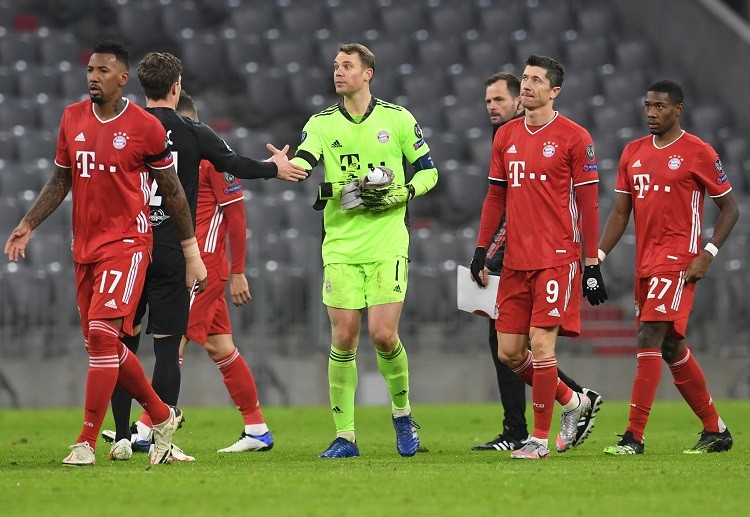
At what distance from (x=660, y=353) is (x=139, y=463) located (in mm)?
3309

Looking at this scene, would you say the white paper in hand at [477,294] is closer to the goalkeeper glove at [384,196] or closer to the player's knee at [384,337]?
the player's knee at [384,337]

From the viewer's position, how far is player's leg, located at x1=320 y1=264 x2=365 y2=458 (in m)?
8.99

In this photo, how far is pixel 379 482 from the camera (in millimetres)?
7195

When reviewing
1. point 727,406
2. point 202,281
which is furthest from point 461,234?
point 202,281

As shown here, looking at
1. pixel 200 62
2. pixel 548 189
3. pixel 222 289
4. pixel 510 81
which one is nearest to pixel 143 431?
pixel 222 289

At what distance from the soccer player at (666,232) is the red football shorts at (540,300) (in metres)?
0.67

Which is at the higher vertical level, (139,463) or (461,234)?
(461,234)

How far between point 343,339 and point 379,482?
1.95 meters

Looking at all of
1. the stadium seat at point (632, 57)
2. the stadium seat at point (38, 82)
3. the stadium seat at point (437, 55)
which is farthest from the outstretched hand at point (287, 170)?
the stadium seat at point (632, 57)

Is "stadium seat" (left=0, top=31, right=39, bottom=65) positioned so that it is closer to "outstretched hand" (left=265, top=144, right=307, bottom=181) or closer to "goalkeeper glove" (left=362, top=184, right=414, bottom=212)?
"outstretched hand" (left=265, top=144, right=307, bottom=181)

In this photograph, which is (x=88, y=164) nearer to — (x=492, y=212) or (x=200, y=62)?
(x=492, y=212)

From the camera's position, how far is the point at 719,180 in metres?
9.27

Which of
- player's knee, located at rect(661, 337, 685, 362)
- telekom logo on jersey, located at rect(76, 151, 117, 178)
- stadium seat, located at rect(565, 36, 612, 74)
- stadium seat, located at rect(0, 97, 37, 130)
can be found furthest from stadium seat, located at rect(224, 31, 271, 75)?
telekom logo on jersey, located at rect(76, 151, 117, 178)

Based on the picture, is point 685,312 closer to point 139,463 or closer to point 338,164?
point 338,164
